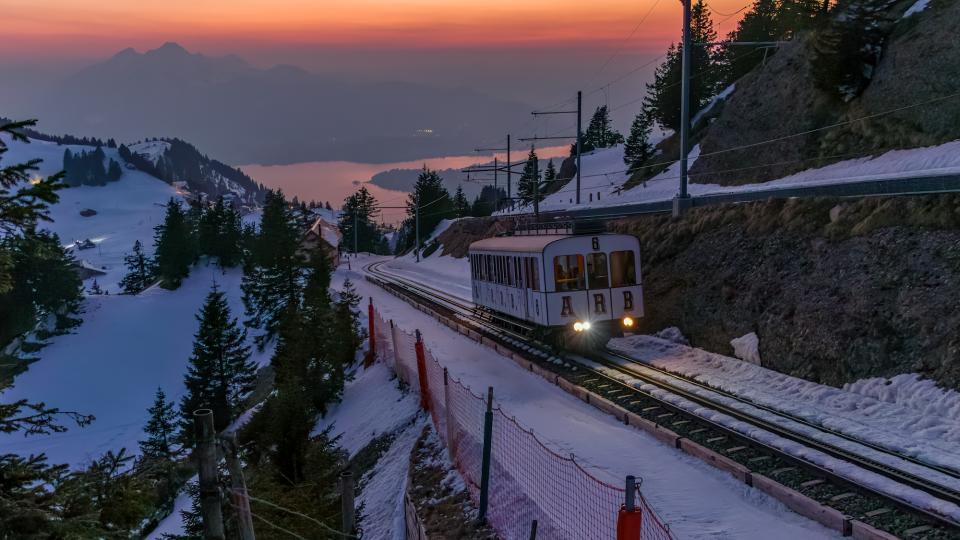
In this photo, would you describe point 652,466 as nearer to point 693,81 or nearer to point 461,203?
point 693,81

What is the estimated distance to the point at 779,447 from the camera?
1150cm

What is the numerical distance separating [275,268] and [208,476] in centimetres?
4880

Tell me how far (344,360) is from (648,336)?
16330mm

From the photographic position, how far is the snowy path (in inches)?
353

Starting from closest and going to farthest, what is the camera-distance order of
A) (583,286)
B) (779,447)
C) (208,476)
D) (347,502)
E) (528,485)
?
(208,476) → (347,502) → (528,485) → (779,447) → (583,286)

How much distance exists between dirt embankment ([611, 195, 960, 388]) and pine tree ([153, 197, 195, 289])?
8742 centimetres

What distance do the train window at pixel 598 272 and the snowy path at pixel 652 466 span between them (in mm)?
3575

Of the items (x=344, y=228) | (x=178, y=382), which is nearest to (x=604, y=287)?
(x=178, y=382)

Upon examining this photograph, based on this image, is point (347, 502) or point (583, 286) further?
point (583, 286)

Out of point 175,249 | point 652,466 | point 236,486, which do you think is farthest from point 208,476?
point 175,249

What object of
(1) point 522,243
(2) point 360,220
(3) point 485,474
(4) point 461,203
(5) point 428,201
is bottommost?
(3) point 485,474

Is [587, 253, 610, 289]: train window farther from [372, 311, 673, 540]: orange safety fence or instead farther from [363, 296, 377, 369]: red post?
[363, 296, 377, 369]: red post

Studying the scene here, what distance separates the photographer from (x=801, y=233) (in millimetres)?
18281

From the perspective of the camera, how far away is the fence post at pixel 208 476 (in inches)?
244
